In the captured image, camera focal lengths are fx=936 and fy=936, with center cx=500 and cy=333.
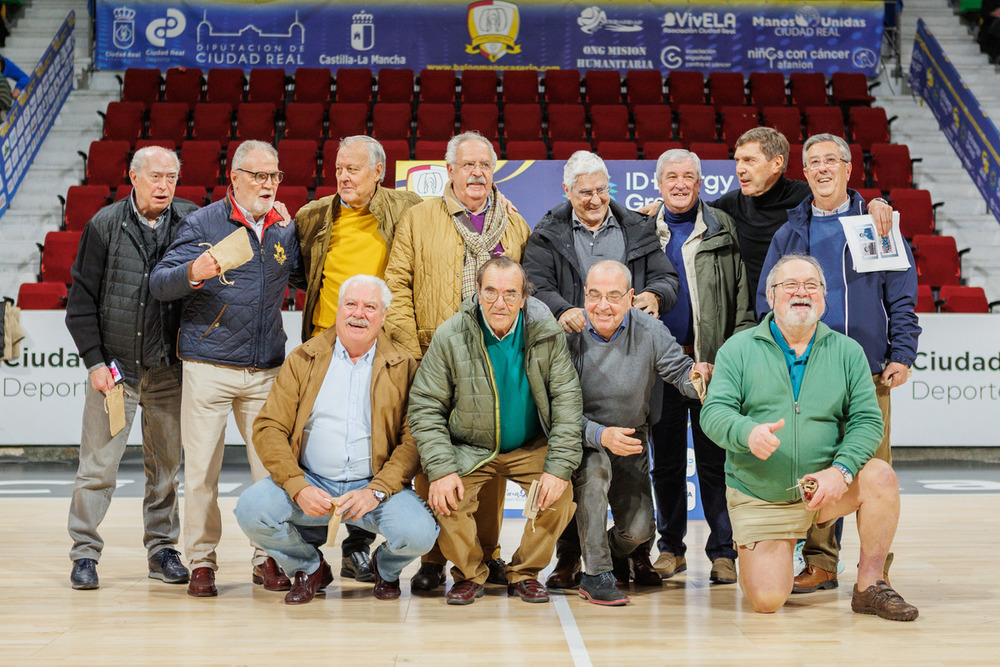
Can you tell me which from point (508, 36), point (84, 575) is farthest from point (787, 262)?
point (508, 36)

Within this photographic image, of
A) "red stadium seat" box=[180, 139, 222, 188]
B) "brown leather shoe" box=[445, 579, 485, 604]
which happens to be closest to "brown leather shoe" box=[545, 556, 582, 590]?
"brown leather shoe" box=[445, 579, 485, 604]

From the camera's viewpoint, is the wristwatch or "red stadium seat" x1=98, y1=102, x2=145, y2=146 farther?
"red stadium seat" x1=98, y1=102, x2=145, y2=146

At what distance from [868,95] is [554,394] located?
7.36 m

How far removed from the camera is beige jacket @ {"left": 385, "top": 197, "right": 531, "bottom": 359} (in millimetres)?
3156

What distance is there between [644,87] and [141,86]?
4743 millimetres

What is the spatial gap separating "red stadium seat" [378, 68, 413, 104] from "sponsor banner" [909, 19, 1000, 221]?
16.4 feet

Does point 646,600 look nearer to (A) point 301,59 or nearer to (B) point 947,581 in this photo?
(B) point 947,581

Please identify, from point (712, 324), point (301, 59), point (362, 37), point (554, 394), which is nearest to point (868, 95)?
point (362, 37)

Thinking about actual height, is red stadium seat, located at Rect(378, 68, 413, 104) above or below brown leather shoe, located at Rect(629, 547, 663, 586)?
above

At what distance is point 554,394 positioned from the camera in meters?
Answer: 2.92

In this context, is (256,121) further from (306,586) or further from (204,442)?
(306,586)

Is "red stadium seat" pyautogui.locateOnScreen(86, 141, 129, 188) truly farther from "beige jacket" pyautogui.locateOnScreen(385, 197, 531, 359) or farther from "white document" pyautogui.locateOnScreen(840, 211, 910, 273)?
"white document" pyautogui.locateOnScreen(840, 211, 910, 273)

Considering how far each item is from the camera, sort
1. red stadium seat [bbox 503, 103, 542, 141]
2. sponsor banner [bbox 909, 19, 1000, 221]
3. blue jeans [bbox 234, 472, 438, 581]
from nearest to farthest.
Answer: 1. blue jeans [bbox 234, 472, 438, 581]
2. sponsor banner [bbox 909, 19, 1000, 221]
3. red stadium seat [bbox 503, 103, 542, 141]

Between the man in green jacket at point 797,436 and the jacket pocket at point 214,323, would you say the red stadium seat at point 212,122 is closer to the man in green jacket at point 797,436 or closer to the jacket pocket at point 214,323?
the jacket pocket at point 214,323
